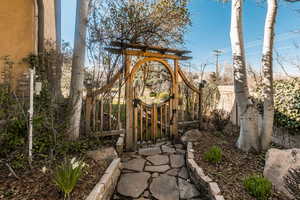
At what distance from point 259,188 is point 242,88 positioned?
204 cm

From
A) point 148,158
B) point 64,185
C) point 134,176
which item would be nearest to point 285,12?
point 148,158

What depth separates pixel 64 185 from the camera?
1.67 m

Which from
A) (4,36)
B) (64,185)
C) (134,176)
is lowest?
(134,176)

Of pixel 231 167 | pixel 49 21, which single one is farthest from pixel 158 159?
pixel 49 21

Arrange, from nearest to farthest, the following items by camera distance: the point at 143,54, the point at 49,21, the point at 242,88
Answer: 1. the point at 242,88
2. the point at 143,54
3. the point at 49,21

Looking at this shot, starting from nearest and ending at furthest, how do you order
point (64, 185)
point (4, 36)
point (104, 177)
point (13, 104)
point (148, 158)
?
point (64, 185) < point (104, 177) < point (13, 104) < point (148, 158) < point (4, 36)

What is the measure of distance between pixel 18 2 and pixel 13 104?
3166 mm

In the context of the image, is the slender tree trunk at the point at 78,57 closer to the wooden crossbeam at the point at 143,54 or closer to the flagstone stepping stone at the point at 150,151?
the wooden crossbeam at the point at 143,54

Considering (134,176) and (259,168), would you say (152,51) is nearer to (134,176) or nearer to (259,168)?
(134,176)

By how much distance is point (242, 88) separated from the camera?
129 inches

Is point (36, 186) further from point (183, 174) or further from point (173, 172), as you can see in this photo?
point (183, 174)

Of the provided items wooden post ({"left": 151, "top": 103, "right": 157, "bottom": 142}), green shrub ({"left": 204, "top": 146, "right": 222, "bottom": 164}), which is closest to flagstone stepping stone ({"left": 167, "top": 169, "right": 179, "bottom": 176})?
green shrub ({"left": 204, "top": 146, "right": 222, "bottom": 164})

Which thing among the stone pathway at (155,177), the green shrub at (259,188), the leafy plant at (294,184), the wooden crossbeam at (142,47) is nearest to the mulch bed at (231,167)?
the green shrub at (259,188)

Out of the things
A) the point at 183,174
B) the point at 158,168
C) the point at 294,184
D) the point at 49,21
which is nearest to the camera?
the point at 294,184
